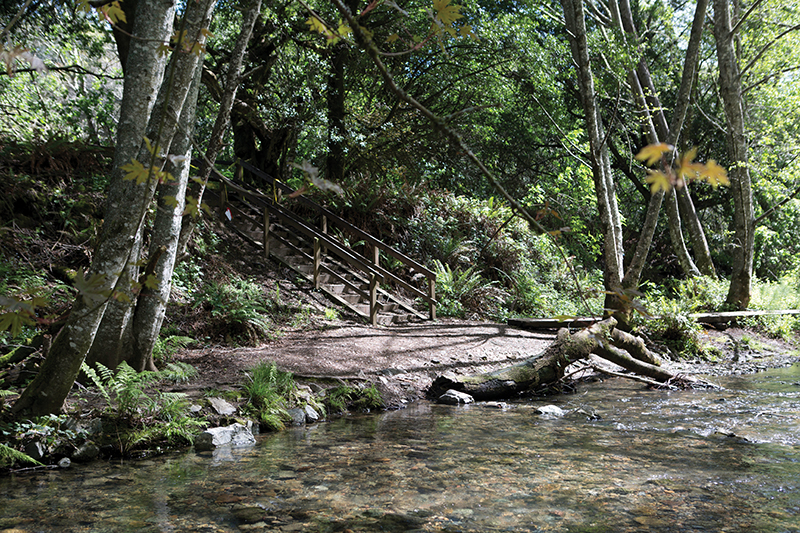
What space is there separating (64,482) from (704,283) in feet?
50.4

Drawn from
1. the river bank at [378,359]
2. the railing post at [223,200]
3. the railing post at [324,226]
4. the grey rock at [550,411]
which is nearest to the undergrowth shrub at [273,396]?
the river bank at [378,359]

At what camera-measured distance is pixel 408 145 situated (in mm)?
15312

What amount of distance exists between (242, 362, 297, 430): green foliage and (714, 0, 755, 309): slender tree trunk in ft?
38.8

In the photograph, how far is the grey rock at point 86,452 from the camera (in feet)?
14.9

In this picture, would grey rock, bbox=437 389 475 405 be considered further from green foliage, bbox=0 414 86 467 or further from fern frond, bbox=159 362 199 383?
green foliage, bbox=0 414 86 467

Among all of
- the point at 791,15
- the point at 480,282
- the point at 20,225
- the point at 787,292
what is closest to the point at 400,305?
the point at 480,282

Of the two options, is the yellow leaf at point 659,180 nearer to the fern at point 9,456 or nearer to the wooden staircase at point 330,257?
the fern at point 9,456

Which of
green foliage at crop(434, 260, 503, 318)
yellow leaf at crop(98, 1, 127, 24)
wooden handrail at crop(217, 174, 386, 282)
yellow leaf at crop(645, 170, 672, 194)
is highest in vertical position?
wooden handrail at crop(217, 174, 386, 282)

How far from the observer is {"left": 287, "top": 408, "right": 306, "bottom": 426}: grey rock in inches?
239

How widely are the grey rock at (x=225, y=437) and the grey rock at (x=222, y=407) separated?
289 mm

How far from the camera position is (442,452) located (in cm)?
483

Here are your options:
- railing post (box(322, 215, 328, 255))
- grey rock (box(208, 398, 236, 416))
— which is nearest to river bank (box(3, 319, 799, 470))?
grey rock (box(208, 398, 236, 416))

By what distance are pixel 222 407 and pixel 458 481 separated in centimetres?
285

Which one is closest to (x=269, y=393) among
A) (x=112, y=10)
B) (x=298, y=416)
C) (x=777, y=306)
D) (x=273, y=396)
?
(x=273, y=396)
